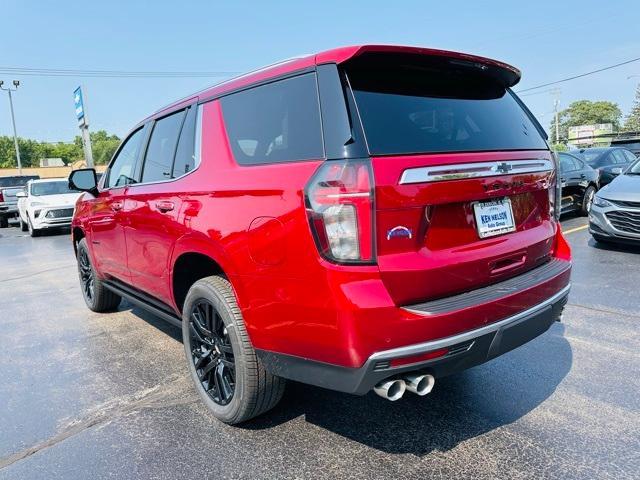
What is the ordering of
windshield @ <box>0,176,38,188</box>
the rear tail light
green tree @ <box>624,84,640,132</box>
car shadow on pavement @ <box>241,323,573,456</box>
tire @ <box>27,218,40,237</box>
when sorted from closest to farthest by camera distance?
the rear tail light, car shadow on pavement @ <box>241,323,573,456</box>, tire @ <box>27,218,40,237</box>, windshield @ <box>0,176,38,188</box>, green tree @ <box>624,84,640,132</box>

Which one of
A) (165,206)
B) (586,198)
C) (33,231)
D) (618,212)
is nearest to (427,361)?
(165,206)

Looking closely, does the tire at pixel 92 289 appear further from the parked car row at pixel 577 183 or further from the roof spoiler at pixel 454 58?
the parked car row at pixel 577 183

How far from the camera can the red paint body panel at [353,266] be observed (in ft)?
6.71

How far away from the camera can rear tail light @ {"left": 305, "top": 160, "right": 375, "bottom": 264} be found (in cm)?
202

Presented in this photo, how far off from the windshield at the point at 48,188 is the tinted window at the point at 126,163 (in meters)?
11.6

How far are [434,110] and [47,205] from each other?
1396 cm

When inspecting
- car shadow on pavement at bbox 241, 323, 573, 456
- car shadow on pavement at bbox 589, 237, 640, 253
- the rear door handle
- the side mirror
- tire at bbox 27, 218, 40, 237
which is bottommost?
tire at bbox 27, 218, 40, 237

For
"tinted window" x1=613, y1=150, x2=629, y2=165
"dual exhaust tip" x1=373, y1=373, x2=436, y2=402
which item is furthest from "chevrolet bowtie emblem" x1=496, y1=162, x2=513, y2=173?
"tinted window" x1=613, y1=150, x2=629, y2=165

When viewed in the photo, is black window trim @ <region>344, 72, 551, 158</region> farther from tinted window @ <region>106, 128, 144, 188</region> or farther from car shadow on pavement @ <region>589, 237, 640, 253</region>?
car shadow on pavement @ <region>589, 237, 640, 253</region>

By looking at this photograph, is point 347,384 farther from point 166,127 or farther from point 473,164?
point 166,127

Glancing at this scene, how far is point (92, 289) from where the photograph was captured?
5320 mm

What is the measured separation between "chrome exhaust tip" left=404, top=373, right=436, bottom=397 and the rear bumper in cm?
4

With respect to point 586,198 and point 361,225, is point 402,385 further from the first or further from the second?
point 586,198

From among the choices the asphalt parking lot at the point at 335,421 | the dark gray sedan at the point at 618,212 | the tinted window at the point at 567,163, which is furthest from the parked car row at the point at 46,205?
the dark gray sedan at the point at 618,212
